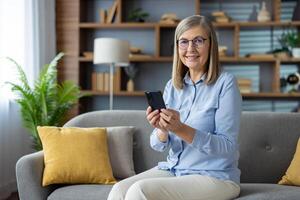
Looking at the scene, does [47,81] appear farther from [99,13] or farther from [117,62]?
[99,13]

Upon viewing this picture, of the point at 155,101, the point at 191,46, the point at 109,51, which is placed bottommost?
the point at 155,101

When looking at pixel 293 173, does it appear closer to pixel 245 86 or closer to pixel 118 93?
pixel 245 86

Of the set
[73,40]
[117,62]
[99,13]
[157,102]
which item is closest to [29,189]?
[157,102]


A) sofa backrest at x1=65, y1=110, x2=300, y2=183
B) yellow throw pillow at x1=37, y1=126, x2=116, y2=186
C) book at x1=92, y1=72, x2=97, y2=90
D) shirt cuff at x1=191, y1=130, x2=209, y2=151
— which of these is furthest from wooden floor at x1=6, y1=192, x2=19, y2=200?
shirt cuff at x1=191, y1=130, x2=209, y2=151

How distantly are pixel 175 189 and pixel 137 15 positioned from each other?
3.42 metres

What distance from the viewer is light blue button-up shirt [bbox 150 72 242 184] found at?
6.25 ft

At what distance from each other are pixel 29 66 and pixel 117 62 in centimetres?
85

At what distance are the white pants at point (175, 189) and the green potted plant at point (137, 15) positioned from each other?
10.6 ft

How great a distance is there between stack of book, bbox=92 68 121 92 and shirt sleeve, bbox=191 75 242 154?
3.05 metres

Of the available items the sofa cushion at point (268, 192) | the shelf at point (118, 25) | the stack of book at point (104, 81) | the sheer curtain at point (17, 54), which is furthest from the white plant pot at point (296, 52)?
the sofa cushion at point (268, 192)

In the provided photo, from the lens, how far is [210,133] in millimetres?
1975

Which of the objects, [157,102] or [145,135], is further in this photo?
[145,135]

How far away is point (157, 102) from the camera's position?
73.3 inches

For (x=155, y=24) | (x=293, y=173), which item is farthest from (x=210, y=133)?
(x=155, y=24)
